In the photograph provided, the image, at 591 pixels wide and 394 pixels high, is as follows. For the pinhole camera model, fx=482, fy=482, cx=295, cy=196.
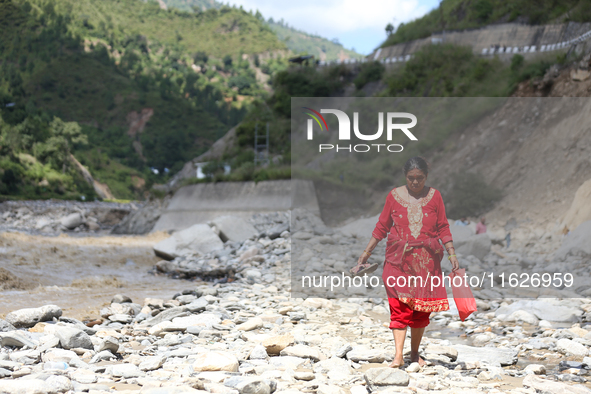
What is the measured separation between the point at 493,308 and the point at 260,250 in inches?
254

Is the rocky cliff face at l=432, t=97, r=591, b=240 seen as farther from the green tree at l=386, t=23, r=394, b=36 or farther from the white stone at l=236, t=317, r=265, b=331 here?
the green tree at l=386, t=23, r=394, b=36

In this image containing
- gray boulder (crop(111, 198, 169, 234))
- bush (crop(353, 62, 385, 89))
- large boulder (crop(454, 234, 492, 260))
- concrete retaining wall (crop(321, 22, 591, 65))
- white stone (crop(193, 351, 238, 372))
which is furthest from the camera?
bush (crop(353, 62, 385, 89))

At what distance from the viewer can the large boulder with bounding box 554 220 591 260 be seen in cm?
860

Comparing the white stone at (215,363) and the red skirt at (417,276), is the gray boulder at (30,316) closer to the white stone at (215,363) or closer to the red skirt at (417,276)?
the white stone at (215,363)

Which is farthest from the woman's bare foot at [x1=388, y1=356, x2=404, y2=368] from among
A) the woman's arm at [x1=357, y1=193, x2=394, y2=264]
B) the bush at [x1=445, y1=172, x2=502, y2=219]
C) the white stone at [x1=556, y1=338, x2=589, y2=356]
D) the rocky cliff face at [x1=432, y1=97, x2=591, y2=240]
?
the rocky cliff face at [x1=432, y1=97, x2=591, y2=240]

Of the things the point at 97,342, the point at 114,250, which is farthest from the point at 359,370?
the point at 114,250

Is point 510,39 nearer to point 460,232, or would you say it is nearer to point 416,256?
point 460,232

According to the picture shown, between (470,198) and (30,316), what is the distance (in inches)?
397

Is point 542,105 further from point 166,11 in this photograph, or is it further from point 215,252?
point 166,11

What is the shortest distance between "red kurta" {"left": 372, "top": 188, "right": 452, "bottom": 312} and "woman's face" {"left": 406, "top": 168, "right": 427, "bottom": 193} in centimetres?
9

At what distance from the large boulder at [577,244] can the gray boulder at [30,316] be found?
8328 millimetres

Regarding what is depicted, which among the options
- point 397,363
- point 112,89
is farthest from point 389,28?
point 112,89

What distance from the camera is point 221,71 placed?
107312mm

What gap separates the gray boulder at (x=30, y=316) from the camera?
4.99m
